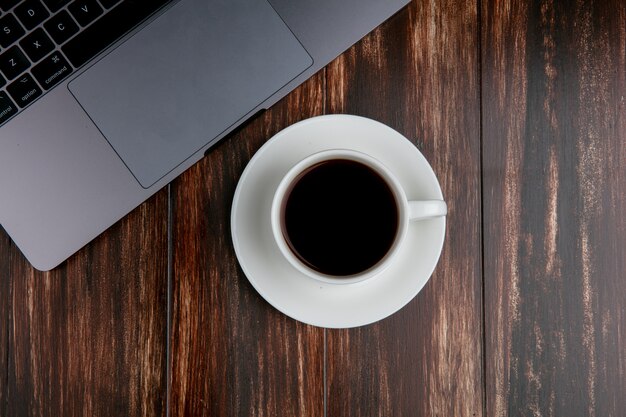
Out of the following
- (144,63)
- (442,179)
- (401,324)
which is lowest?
(401,324)

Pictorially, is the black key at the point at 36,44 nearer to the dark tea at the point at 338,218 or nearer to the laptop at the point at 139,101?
the laptop at the point at 139,101

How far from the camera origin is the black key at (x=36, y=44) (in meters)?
0.47

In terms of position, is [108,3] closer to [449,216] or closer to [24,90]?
[24,90]

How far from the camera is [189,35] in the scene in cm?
50

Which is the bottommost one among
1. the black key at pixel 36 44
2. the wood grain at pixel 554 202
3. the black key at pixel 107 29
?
the wood grain at pixel 554 202

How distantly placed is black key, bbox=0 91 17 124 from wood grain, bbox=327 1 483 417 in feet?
0.95

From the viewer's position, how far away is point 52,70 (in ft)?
1.59

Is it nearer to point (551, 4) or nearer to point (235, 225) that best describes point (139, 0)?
point (235, 225)

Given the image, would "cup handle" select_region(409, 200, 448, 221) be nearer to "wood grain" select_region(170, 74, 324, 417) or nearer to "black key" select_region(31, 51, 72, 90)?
"wood grain" select_region(170, 74, 324, 417)

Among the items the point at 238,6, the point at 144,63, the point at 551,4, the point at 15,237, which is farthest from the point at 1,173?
the point at 551,4

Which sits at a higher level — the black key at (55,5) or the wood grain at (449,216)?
the black key at (55,5)

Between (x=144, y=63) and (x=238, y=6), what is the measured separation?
0.10 meters

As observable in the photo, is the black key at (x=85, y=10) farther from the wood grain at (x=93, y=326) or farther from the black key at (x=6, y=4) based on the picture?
the wood grain at (x=93, y=326)

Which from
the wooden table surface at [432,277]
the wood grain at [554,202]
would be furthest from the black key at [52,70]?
the wood grain at [554,202]
